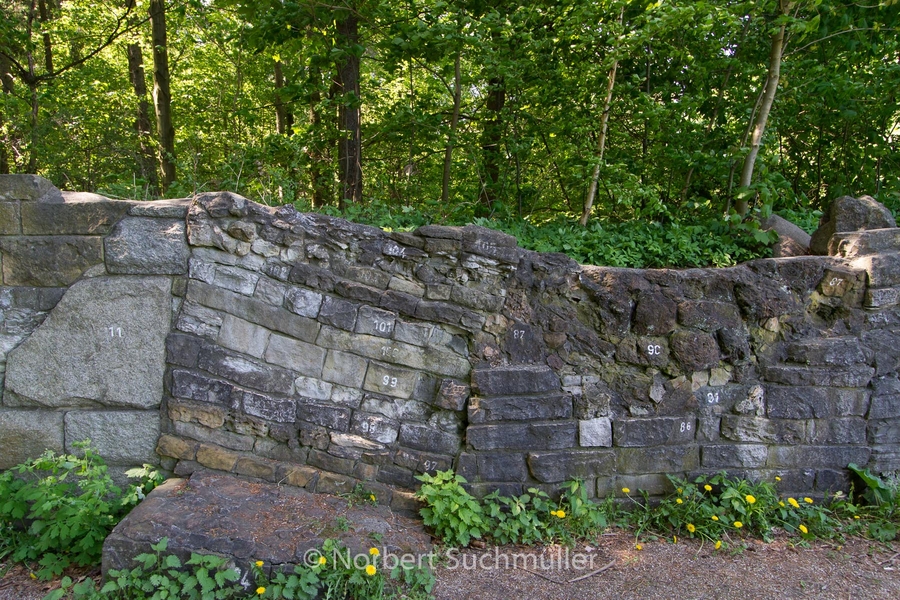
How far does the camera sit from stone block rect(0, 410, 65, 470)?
359 cm

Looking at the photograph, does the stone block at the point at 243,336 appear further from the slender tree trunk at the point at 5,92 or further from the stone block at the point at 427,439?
the slender tree trunk at the point at 5,92

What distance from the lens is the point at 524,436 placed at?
3.81 meters

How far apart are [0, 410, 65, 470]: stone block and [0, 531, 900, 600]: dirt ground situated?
0.66m

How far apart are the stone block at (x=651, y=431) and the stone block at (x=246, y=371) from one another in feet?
7.28

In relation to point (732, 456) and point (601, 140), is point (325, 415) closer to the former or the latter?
point (732, 456)

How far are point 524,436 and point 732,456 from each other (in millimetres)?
1503

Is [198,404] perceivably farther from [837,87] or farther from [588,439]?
[837,87]

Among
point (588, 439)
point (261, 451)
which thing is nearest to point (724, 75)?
point (588, 439)

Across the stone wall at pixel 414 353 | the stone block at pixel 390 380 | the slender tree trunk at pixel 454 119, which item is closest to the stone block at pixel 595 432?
the stone wall at pixel 414 353

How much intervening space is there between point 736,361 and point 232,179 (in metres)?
4.66

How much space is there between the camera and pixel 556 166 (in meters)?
6.18

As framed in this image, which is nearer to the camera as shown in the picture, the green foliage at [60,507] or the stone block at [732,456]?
the green foliage at [60,507]

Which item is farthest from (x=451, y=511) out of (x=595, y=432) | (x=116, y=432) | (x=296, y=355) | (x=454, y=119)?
(x=454, y=119)

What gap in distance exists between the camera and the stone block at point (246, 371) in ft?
11.9
